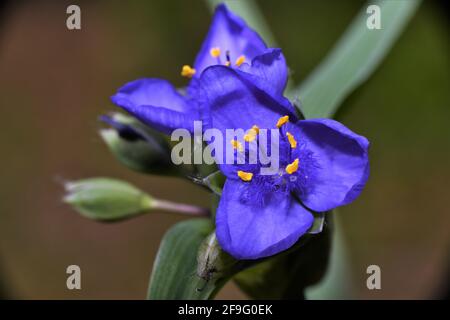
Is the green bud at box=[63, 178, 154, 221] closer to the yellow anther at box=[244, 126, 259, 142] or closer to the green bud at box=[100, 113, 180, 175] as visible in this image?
the green bud at box=[100, 113, 180, 175]

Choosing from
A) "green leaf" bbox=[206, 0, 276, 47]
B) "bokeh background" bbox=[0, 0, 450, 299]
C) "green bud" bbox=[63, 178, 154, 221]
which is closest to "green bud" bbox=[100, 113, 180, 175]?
"green bud" bbox=[63, 178, 154, 221]

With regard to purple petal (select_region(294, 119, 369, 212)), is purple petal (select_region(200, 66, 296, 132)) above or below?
above

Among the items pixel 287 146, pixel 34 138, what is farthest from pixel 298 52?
pixel 287 146

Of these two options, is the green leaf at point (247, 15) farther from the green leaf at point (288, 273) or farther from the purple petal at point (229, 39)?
the green leaf at point (288, 273)

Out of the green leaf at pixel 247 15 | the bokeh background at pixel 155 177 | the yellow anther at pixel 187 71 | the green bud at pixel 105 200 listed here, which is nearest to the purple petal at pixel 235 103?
the yellow anther at pixel 187 71

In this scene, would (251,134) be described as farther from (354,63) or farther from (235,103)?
(354,63)

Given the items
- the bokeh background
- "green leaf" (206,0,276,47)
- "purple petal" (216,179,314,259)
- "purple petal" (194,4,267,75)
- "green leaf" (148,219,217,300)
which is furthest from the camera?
the bokeh background
